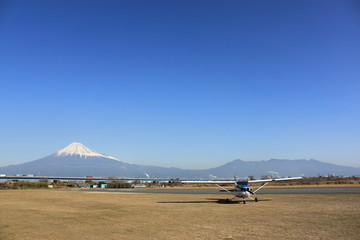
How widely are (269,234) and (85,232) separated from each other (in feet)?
30.9

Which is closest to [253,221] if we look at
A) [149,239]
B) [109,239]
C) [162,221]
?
[162,221]

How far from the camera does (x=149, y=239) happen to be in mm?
12648

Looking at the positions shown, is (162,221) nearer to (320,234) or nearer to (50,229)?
(50,229)

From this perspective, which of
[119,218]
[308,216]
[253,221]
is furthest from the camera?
[119,218]

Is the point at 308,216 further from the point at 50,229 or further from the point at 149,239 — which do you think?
the point at 50,229

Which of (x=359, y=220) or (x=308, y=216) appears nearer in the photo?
(x=359, y=220)

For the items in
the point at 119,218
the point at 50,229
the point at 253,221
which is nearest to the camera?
the point at 50,229

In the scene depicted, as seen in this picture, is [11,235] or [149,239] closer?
[149,239]

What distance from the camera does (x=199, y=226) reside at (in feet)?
50.8

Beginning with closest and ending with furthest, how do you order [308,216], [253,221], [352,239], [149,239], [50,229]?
1. [352,239]
2. [149,239]
3. [50,229]
4. [253,221]
5. [308,216]

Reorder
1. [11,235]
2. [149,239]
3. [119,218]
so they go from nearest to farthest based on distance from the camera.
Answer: [149,239], [11,235], [119,218]

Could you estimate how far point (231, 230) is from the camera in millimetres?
14141

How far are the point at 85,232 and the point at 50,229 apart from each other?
2.46 m

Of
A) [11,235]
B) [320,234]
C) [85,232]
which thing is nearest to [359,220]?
[320,234]
